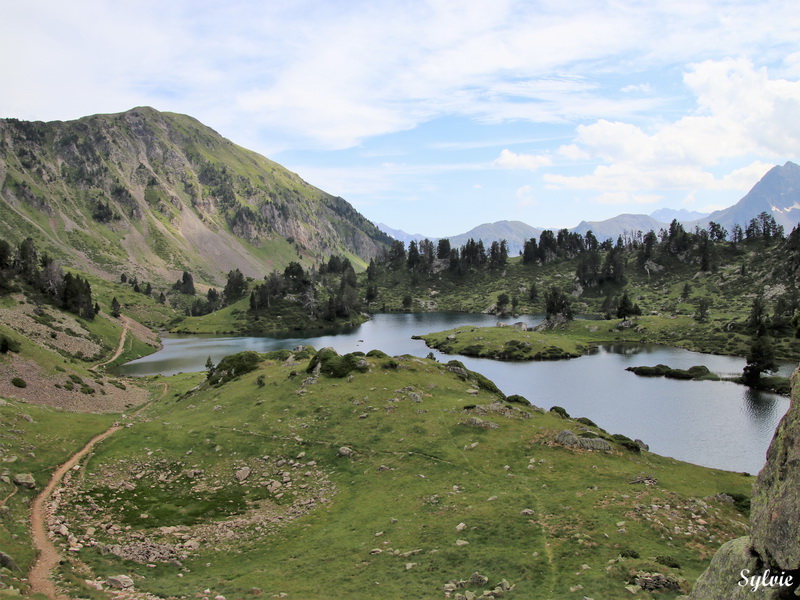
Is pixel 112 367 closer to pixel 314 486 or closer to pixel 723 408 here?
pixel 314 486

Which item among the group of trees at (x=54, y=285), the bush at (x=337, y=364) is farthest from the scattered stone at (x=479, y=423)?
the group of trees at (x=54, y=285)

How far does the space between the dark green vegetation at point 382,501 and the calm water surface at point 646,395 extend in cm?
2862

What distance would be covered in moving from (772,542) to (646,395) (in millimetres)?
91348

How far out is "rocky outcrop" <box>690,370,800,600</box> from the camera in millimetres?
9898

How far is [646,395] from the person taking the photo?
301 feet

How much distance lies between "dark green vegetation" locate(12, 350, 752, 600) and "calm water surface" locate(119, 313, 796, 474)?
28615 millimetres

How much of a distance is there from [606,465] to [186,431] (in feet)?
121

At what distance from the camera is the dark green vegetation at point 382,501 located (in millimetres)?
22281

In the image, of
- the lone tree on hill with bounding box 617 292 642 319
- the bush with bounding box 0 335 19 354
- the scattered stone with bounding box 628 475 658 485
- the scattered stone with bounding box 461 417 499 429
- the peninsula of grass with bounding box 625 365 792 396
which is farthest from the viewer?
the lone tree on hill with bounding box 617 292 642 319

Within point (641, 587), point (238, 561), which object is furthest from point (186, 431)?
point (641, 587)

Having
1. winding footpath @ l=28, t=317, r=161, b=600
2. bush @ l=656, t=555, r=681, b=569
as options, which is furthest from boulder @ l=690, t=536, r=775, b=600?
winding footpath @ l=28, t=317, r=161, b=600

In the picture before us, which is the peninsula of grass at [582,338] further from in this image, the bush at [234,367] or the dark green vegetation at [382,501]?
the dark green vegetation at [382,501]

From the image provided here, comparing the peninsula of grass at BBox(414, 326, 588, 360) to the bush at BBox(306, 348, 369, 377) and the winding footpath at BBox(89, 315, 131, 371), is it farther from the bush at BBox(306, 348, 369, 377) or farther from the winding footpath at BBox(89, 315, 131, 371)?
the winding footpath at BBox(89, 315, 131, 371)

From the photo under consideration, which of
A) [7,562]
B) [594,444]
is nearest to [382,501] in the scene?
[594,444]
